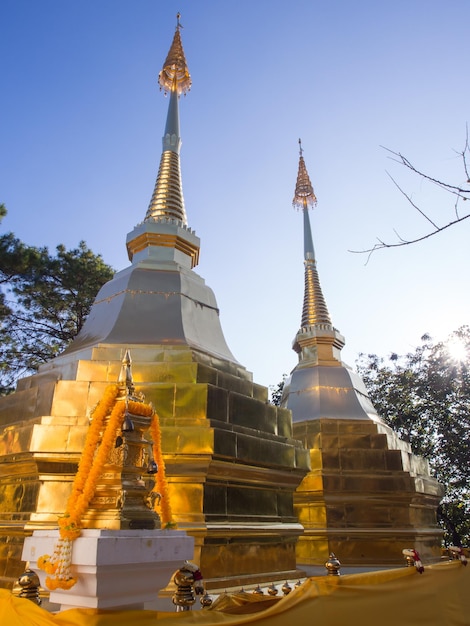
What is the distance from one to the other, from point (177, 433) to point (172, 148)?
8996 millimetres

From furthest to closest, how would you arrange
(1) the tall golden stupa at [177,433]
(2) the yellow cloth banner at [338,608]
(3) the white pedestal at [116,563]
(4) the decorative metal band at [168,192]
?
(4) the decorative metal band at [168,192]
(1) the tall golden stupa at [177,433]
(3) the white pedestal at [116,563]
(2) the yellow cloth banner at [338,608]

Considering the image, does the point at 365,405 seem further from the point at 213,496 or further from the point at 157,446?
the point at 157,446

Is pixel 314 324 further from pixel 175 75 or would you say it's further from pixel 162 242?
pixel 175 75

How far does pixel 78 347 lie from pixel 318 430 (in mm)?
6763

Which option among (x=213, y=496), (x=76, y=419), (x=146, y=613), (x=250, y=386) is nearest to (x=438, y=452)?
(x=250, y=386)

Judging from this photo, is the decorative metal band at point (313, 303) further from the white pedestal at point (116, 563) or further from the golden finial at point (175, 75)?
the white pedestal at point (116, 563)

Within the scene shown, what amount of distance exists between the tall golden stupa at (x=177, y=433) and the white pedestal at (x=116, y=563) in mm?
416

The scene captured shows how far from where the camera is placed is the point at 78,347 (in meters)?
9.98

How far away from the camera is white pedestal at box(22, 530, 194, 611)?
13.4ft

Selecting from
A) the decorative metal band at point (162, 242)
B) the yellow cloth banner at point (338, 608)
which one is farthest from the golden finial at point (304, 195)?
the yellow cloth banner at point (338, 608)

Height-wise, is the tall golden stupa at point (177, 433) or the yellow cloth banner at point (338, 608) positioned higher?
the tall golden stupa at point (177, 433)

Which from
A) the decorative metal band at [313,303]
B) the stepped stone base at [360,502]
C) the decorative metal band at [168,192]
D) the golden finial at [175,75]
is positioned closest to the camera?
the stepped stone base at [360,502]

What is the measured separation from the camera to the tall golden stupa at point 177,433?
722cm

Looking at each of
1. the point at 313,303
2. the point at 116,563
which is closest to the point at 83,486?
the point at 116,563
